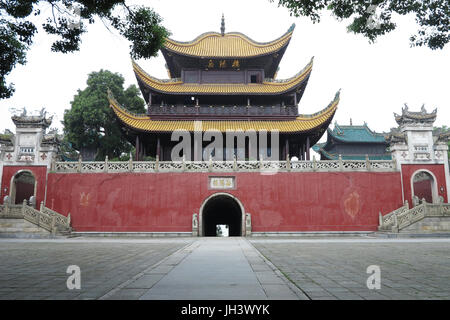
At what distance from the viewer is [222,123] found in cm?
1883

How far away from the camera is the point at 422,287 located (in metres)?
3.54

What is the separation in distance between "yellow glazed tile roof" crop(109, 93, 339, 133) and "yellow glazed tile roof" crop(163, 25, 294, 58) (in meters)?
4.82

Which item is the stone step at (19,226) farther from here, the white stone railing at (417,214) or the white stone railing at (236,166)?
the white stone railing at (417,214)

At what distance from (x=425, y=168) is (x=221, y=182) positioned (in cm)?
1063

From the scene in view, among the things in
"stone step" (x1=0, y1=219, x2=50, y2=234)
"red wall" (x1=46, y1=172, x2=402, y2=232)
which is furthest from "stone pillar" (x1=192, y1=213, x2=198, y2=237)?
"stone step" (x1=0, y1=219, x2=50, y2=234)

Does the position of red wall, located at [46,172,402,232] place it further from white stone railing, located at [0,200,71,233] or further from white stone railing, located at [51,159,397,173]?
white stone railing, located at [0,200,71,233]

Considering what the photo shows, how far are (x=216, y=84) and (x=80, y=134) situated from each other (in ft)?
40.5

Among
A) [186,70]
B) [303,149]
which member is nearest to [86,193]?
[186,70]

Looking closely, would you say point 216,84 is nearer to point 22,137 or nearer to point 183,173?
point 183,173

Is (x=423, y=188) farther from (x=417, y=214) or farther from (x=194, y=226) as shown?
(x=194, y=226)

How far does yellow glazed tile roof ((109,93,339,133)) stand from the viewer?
58.3 feet

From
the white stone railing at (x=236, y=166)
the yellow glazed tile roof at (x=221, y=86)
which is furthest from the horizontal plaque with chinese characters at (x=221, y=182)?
the yellow glazed tile roof at (x=221, y=86)

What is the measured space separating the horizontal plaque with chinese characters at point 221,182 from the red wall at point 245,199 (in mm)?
275

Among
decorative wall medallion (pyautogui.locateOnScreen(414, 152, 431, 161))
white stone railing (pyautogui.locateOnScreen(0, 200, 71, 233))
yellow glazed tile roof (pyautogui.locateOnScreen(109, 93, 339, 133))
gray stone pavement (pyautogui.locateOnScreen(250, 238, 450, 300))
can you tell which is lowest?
gray stone pavement (pyautogui.locateOnScreen(250, 238, 450, 300))
